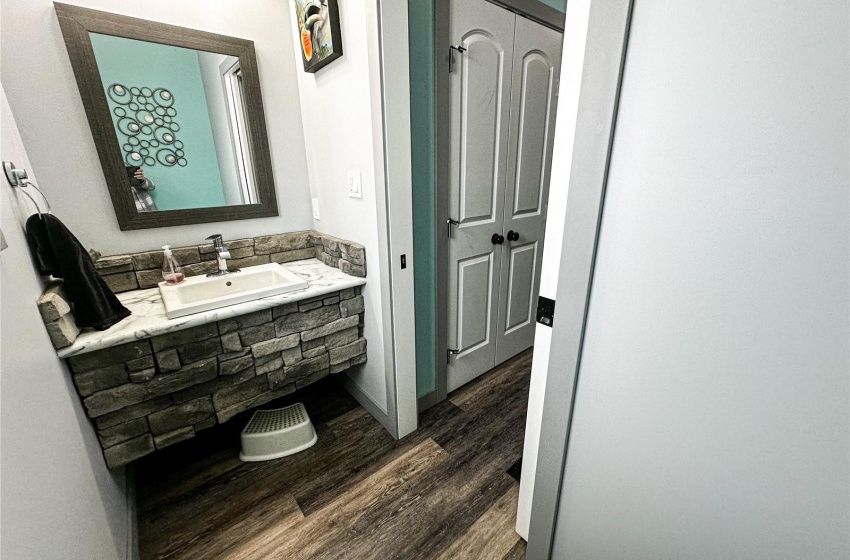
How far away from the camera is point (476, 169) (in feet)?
5.57

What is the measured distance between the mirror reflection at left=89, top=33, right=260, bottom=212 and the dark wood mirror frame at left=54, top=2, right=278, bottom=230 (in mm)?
22

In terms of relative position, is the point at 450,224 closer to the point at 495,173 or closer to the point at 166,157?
the point at 495,173

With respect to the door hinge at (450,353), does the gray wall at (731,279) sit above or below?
above

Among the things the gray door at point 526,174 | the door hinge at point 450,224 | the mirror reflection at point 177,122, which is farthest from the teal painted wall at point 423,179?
the mirror reflection at point 177,122

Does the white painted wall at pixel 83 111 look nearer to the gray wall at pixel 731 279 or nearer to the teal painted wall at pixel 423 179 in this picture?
the teal painted wall at pixel 423 179

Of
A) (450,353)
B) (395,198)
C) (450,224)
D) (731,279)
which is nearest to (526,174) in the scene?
(450,224)

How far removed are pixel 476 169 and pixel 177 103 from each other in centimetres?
139

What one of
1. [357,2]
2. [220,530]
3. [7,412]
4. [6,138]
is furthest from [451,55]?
[220,530]

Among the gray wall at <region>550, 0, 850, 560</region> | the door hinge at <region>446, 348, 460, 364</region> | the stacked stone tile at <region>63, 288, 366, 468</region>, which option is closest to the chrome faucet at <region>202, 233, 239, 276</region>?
the stacked stone tile at <region>63, 288, 366, 468</region>

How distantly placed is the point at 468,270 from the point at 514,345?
79 centimetres

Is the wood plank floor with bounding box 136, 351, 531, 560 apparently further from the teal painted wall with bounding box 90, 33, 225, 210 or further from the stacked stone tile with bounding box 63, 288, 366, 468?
the teal painted wall with bounding box 90, 33, 225, 210

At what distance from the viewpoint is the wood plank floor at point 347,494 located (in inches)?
48.1

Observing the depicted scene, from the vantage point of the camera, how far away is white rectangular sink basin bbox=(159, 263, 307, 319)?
4.11ft

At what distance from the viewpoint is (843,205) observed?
48cm
